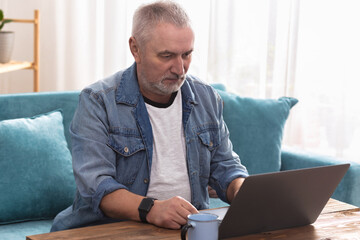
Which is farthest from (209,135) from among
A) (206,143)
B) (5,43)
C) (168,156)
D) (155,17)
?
(5,43)

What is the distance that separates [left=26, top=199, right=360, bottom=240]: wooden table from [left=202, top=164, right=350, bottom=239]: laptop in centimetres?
3

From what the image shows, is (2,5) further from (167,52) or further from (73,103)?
(167,52)

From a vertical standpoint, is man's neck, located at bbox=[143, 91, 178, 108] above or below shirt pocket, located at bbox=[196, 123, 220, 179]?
above

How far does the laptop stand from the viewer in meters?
1.24

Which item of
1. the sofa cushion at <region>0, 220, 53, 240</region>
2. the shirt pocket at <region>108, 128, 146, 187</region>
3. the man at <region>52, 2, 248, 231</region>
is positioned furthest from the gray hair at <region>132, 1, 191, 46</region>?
the sofa cushion at <region>0, 220, 53, 240</region>

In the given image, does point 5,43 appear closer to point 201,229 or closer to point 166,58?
point 166,58

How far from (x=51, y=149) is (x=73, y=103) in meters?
0.27

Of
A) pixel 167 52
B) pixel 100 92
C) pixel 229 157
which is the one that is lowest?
pixel 229 157

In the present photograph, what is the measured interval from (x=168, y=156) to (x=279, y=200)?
0.50 metres

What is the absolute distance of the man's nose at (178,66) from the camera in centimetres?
165

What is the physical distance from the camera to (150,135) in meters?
1.70

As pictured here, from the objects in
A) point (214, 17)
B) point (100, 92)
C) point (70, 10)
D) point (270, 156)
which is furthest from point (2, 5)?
point (100, 92)

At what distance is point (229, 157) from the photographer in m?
1.83

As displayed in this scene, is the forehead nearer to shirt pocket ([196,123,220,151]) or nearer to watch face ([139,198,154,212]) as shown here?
shirt pocket ([196,123,220,151])
